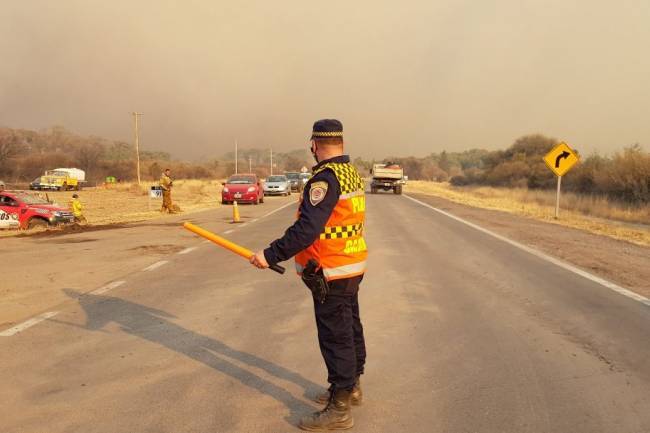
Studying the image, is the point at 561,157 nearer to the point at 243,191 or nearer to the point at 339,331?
the point at 243,191

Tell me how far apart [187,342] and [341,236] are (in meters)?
2.36

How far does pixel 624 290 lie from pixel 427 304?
121 inches

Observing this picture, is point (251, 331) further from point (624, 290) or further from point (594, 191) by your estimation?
point (594, 191)

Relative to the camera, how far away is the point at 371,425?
3.33 meters

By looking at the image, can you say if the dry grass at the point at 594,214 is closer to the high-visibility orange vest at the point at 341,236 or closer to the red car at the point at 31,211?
the high-visibility orange vest at the point at 341,236

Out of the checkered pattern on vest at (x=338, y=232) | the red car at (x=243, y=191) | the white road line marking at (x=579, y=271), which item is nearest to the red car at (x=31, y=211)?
the red car at (x=243, y=191)

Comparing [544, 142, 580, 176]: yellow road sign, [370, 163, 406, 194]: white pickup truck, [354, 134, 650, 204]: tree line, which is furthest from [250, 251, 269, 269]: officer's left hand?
[370, 163, 406, 194]: white pickup truck

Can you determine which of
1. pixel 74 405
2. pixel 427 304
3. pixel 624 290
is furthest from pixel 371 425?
pixel 624 290

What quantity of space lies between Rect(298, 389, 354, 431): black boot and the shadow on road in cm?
14

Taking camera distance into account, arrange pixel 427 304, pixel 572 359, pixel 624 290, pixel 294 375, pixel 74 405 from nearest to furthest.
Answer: pixel 74 405 < pixel 294 375 < pixel 572 359 < pixel 427 304 < pixel 624 290

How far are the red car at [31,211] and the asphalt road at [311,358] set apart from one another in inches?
399

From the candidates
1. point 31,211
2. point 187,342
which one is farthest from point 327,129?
point 31,211

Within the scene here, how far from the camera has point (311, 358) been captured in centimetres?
452

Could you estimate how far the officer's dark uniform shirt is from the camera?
325 centimetres
